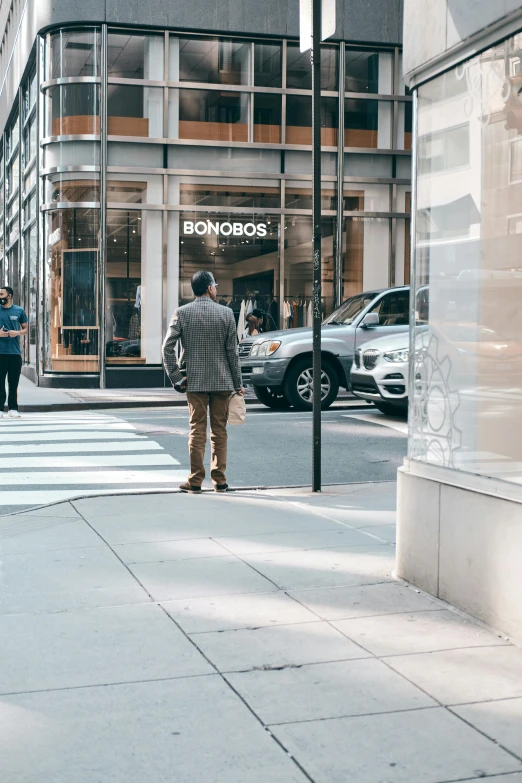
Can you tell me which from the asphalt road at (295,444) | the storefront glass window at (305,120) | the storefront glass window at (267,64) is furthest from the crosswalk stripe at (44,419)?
the storefront glass window at (267,64)

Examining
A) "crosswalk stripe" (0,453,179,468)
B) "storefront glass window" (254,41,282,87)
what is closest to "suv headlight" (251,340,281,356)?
"crosswalk stripe" (0,453,179,468)

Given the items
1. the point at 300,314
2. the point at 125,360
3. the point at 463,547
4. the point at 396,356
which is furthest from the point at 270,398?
the point at 463,547

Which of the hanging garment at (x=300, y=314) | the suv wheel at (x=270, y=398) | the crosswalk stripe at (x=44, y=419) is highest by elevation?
the hanging garment at (x=300, y=314)

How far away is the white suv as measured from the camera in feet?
46.7

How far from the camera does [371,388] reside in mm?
14508

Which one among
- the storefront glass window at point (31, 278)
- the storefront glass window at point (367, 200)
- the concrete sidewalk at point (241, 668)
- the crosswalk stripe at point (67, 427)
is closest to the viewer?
the concrete sidewalk at point (241, 668)

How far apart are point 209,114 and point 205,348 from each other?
14.2 metres

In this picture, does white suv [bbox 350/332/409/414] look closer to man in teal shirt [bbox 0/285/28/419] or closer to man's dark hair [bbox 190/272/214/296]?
man in teal shirt [bbox 0/285/28/419]

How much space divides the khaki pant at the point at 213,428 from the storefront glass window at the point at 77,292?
42.3 feet

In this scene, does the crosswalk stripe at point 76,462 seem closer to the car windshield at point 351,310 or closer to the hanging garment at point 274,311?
the car windshield at point 351,310

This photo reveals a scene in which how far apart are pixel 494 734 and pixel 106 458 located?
26.4 ft

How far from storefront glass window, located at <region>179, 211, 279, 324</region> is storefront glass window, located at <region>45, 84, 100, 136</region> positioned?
2.67 meters

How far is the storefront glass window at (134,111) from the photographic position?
2147cm

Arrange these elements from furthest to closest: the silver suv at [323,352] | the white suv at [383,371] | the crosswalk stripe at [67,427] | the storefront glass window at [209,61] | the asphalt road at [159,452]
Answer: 1. the storefront glass window at [209,61]
2. the silver suv at [323,352]
3. the white suv at [383,371]
4. the crosswalk stripe at [67,427]
5. the asphalt road at [159,452]
